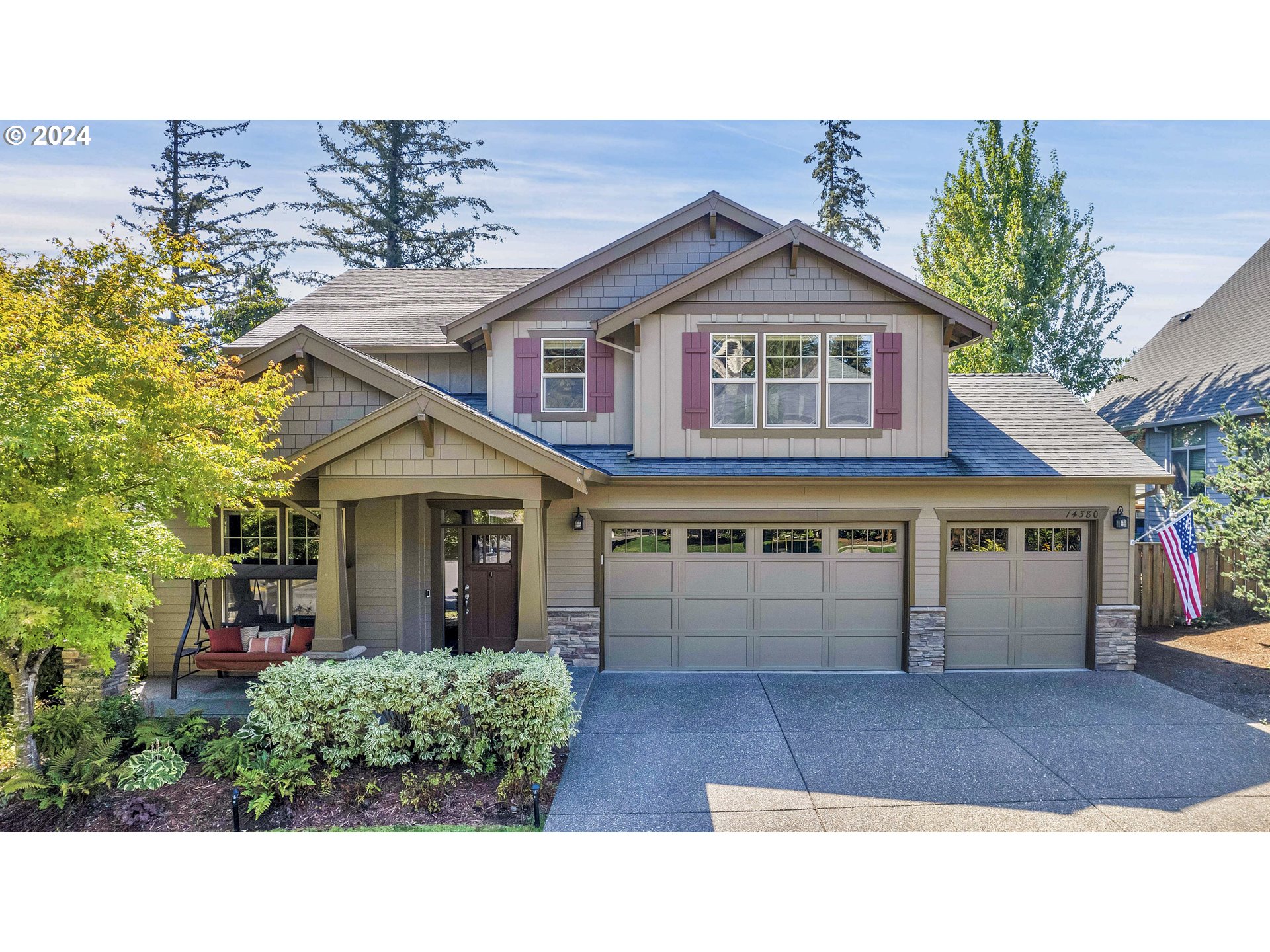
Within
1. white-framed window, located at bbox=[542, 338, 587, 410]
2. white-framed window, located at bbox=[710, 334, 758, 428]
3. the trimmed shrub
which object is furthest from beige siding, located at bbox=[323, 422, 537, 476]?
white-framed window, located at bbox=[710, 334, 758, 428]

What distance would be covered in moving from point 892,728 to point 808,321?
5.35 m

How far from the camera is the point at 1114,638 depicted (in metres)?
9.20

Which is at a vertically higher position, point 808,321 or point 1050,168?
point 1050,168

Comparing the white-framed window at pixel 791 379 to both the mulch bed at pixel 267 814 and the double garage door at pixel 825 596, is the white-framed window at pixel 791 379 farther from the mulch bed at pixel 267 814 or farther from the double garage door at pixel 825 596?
the mulch bed at pixel 267 814

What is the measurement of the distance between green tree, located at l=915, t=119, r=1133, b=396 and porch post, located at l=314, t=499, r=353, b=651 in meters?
14.8

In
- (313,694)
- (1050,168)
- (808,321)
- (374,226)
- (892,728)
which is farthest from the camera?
(374,226)

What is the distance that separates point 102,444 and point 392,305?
6.91m

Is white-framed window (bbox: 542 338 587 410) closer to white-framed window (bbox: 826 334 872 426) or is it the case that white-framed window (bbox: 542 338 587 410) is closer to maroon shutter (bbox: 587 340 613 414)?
maroon shutter (bbox: 587 340 613 414)

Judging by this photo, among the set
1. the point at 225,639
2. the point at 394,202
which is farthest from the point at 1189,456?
the point at 394,202

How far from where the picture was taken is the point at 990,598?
930 centimetres

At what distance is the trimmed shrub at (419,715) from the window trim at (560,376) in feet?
15.2

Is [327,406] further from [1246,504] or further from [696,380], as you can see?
[1246,504]
